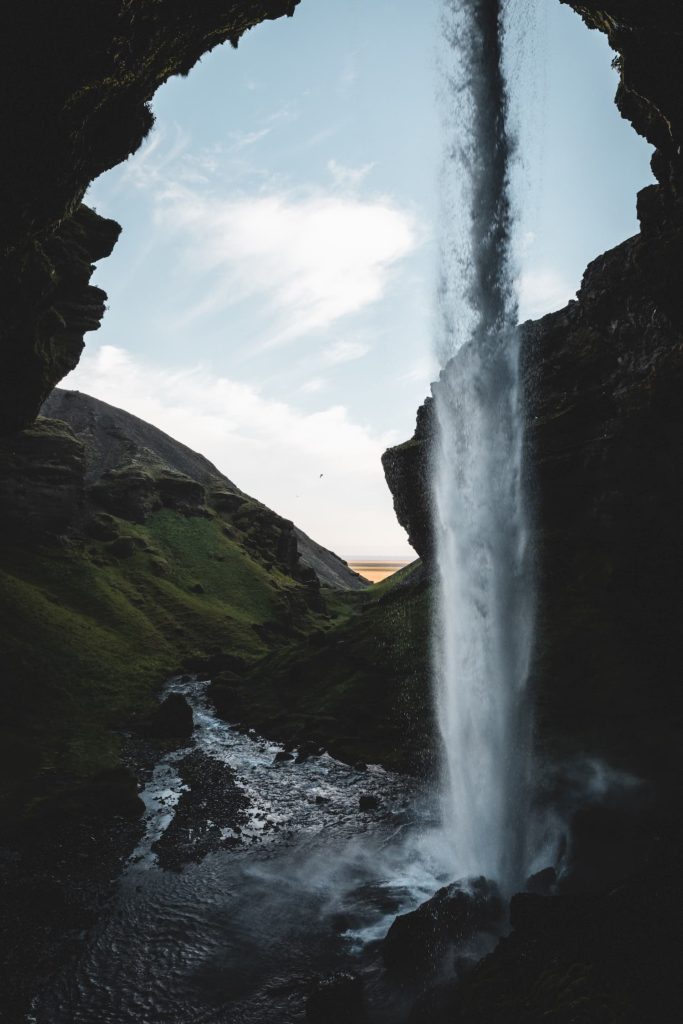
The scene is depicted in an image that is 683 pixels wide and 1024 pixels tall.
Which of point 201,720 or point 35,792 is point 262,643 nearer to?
point 201,720

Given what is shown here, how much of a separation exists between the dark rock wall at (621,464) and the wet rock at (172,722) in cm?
2660

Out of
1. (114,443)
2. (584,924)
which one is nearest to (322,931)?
(584,924)

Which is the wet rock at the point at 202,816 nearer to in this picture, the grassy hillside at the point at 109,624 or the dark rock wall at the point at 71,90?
the grassy hillside at the point at 109,624

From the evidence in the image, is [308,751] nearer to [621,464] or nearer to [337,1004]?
[337,1004]

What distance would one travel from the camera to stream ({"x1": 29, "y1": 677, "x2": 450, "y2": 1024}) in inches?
590

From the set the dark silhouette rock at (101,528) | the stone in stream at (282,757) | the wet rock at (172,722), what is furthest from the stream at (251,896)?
the dark silhouette rock at (101,528)

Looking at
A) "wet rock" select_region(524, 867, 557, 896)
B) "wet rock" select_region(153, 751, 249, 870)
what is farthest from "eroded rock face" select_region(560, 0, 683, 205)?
"wet rock" select_region(153, 751, 249, 870)

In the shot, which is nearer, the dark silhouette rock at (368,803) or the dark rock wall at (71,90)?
the dark rock wall at (71,90)

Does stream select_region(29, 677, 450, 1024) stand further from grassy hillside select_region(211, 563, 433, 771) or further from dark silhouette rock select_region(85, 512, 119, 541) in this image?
dark silhouette rock select_region(85, 512, 119, 541)

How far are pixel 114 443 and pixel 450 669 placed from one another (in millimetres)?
131359

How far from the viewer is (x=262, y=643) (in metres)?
74.9

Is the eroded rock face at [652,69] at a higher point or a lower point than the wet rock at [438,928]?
higher

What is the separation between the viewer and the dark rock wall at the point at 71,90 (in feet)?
55.7

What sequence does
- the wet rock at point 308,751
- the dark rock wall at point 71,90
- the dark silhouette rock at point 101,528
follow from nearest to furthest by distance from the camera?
the dark rock wall at point 71,90 < the wet rock at point 308,751 < the dark silhouette rock at point 101,528
